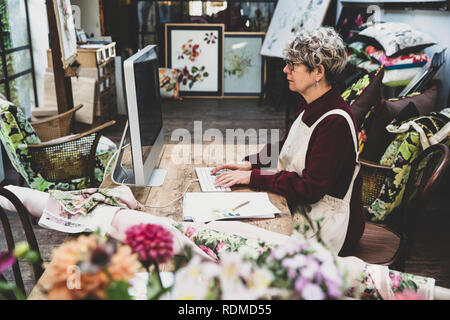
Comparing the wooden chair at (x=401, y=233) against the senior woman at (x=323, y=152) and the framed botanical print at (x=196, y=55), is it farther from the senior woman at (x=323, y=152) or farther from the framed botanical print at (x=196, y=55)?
the framed botanical print at (x=196, y=55)

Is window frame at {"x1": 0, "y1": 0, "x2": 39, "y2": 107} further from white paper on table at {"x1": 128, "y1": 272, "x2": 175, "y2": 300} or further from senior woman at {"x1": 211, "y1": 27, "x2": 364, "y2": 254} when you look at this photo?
white paper on table at {"x1": 128, "y1": 272, "x2": 175, "y2": 300}

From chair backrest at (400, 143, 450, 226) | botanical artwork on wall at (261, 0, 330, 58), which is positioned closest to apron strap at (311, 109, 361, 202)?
chair backrest at (400, 143, 450, 226)

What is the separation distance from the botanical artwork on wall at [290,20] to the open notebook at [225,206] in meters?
3.54

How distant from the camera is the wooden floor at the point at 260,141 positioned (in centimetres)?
249

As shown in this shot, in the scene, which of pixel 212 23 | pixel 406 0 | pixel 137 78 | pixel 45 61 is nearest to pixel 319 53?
pixel 137 78

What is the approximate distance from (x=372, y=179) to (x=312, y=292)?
1.96 meters

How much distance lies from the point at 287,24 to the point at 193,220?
4.60m

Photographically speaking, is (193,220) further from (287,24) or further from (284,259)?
(287,24)

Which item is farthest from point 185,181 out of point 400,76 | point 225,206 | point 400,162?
point 400,76

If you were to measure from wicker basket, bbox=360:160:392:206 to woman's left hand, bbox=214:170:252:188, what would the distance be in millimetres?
901

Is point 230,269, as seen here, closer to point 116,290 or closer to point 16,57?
point 116,290

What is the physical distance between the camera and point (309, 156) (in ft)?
5.17

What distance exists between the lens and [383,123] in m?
2.49

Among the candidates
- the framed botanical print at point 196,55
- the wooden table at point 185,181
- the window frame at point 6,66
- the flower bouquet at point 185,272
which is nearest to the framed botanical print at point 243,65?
the framed botanical print at point 196,55
